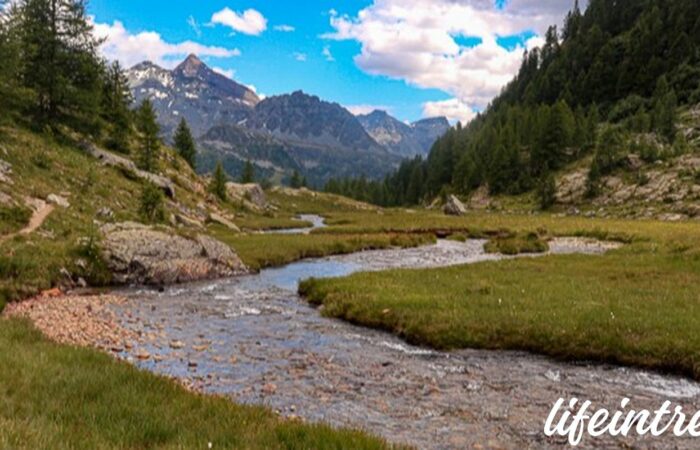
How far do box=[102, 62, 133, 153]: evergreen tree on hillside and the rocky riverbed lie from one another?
185ft

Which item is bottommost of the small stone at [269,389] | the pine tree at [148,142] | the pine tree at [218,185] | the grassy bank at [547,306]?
the small stone at [269,389]

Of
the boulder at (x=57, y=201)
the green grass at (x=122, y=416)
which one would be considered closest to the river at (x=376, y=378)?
the green grass at (x=122, y=416)

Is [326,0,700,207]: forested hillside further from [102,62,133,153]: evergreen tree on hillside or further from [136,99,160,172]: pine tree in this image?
[102,62,133,153]: evergreen tree on hillside

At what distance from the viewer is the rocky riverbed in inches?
464

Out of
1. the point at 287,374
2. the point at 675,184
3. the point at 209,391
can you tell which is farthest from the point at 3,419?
the point at 675,184

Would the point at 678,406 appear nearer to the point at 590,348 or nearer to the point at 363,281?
the point at 590,348

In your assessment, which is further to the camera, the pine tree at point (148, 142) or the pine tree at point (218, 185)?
the pine tree at point (218, 185)

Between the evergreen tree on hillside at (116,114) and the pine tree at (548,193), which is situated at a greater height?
the evergreen tree on hillside at (116,114)

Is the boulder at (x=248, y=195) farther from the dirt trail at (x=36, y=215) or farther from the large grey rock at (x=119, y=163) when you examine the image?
the dirt trail at (x=36, y=215)

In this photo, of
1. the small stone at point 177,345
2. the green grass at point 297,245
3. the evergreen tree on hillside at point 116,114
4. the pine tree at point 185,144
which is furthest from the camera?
the pine tree at point 185,144

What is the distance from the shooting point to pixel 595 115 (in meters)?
136

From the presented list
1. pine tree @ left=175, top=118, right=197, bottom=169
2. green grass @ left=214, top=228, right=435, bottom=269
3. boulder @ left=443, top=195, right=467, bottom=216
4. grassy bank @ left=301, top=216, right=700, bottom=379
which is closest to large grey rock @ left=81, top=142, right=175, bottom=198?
green grass @ left=214, top=228, right=435, bottom=269

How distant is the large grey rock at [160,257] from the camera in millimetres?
30688

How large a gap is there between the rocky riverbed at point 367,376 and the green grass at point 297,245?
15.8 m
